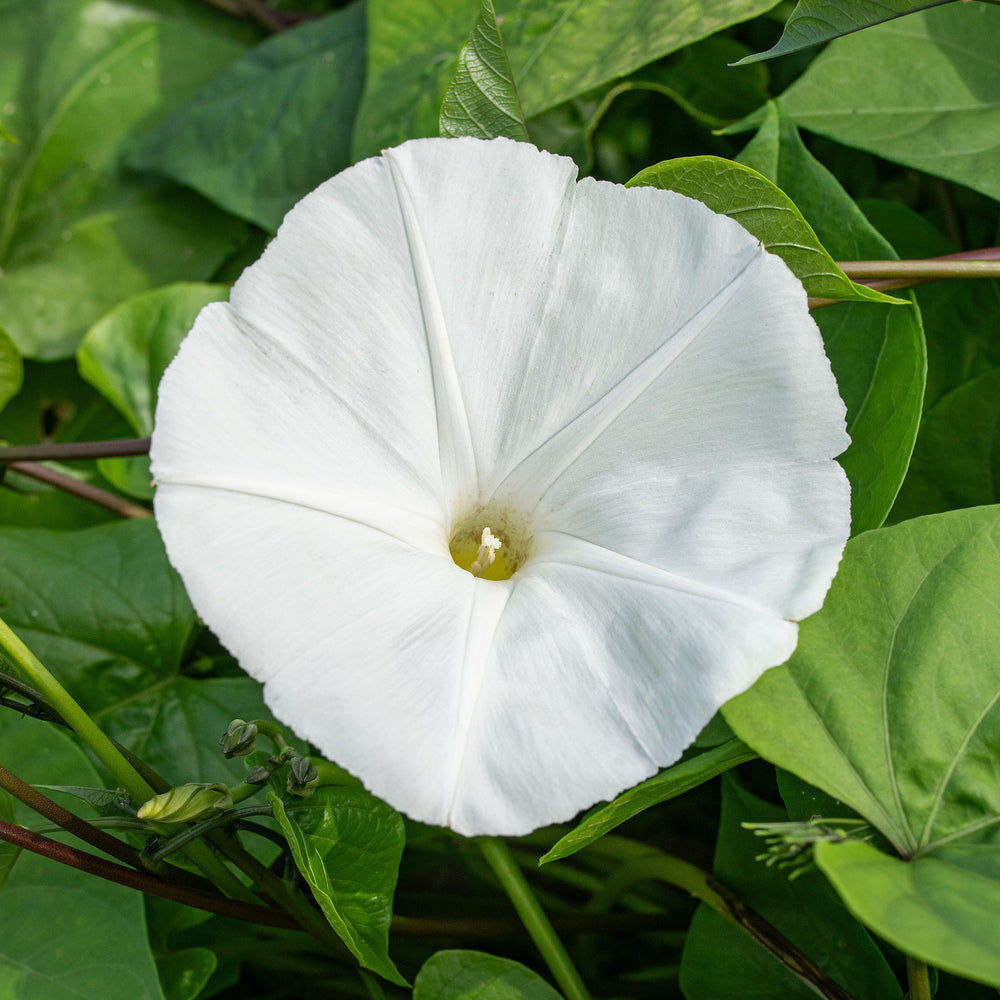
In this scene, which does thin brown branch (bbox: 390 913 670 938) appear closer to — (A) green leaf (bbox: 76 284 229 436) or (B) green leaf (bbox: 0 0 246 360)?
(A) green leaf (bbox: 76 284 229 436)

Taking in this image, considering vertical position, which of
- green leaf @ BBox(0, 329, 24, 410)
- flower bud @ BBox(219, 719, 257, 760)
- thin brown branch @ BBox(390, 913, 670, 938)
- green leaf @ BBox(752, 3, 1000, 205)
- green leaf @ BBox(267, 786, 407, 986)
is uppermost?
green leaf @ BBox(752, 3, 1000, 205)

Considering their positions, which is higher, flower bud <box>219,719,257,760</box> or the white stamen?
the white stamen

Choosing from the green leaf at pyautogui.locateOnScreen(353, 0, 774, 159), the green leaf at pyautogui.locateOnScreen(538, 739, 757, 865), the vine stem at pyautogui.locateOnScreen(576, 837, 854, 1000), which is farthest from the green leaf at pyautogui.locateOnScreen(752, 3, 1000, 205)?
the vine stem at pyautogui.locateOnScreen(576, 837, 854, 1000)

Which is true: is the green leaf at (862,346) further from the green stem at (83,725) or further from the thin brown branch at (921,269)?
the green stem at (83,725)

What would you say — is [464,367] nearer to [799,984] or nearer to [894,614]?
[894,614]

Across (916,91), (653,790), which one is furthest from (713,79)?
(653,790)

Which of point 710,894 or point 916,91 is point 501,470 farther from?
point 916,91

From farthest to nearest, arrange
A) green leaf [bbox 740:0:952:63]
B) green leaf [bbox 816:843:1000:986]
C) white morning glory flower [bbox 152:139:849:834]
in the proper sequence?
green leaf [bbox 740:0:952:63] → white morning glory flower [bbox 152:139:849:834] → green leaf [bbox 816:843:1000:986]

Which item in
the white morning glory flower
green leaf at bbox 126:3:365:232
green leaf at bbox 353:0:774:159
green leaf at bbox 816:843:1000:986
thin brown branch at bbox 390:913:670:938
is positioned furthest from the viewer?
green leaf at bbox 126:3:365:232
